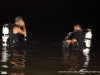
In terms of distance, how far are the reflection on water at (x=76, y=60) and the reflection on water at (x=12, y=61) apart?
4.44 feet

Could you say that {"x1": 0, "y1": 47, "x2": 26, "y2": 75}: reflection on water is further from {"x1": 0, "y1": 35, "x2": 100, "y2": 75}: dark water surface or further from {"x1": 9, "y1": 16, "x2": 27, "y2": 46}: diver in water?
{"x1": 9, "y1": 16, "x2": 27, "y2": 46}: diver in water

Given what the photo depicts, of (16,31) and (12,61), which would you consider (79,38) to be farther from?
(12,61)

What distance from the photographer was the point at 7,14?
132 feet

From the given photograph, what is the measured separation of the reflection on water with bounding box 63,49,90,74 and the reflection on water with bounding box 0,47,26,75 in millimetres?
1355

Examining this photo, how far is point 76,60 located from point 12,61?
83.4 inches

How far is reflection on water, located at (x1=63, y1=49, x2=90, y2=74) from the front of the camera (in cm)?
800

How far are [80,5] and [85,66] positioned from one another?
138ft

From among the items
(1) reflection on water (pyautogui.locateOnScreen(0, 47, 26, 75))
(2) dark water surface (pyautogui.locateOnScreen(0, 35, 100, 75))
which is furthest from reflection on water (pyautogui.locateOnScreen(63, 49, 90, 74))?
(1) reflection on water (pyautogui.locateOnScreen(0, 47, 26, 75))

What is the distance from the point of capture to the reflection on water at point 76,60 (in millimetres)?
7999

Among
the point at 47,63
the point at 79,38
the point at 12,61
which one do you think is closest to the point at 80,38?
the point at 79,38

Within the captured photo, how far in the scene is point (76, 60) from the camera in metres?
9.28

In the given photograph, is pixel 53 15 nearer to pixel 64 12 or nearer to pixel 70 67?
pixel 64 12

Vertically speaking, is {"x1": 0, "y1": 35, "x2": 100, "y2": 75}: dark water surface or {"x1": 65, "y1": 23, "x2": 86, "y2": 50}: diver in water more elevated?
{"x1": 65, "y1": 23, "x2": 86, "y2": 50}: diver in water

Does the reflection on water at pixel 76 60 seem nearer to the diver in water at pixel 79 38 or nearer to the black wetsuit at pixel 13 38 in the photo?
the diver in water at pixel 79 38
